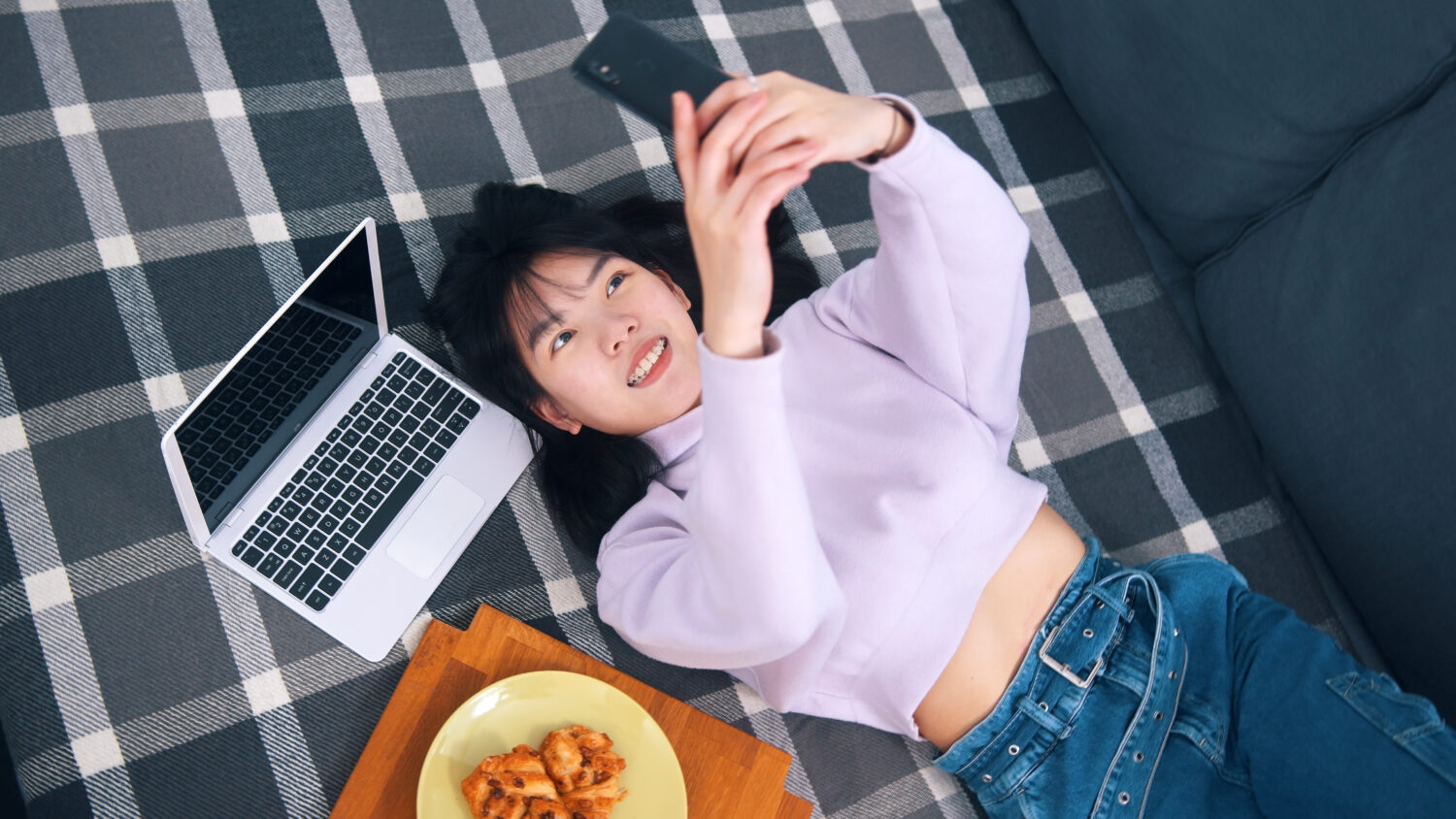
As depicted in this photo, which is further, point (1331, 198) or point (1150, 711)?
point (1331, 198)

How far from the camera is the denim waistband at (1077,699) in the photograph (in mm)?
1209

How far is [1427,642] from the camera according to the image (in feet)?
4.25

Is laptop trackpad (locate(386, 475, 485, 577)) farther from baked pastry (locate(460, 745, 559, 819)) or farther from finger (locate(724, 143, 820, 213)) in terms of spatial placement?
finger (locate(724, 143, 820, 213))

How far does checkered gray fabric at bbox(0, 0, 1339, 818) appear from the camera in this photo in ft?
3.99

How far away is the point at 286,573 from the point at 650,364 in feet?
1.86

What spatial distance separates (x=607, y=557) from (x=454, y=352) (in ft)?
1.43

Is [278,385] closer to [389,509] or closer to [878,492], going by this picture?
[389,509]

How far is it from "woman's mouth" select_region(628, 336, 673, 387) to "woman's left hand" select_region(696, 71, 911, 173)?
38cm

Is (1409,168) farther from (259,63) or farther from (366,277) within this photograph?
(259,63)

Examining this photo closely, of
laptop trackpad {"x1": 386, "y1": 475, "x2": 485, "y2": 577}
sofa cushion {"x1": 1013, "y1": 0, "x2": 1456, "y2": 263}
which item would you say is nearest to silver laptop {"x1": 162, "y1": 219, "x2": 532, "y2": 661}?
laptop trackpad {"x1": 386, "y1": 475, "x2": 485, "y2": 577}

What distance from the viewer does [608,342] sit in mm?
1196

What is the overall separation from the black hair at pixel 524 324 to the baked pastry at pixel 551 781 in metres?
0.31

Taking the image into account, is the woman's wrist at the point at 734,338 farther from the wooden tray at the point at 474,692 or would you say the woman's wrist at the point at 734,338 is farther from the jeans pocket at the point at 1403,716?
the jeans pocket at the point at 1403,716

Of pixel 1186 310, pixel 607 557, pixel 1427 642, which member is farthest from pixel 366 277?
pixel 1427 642
